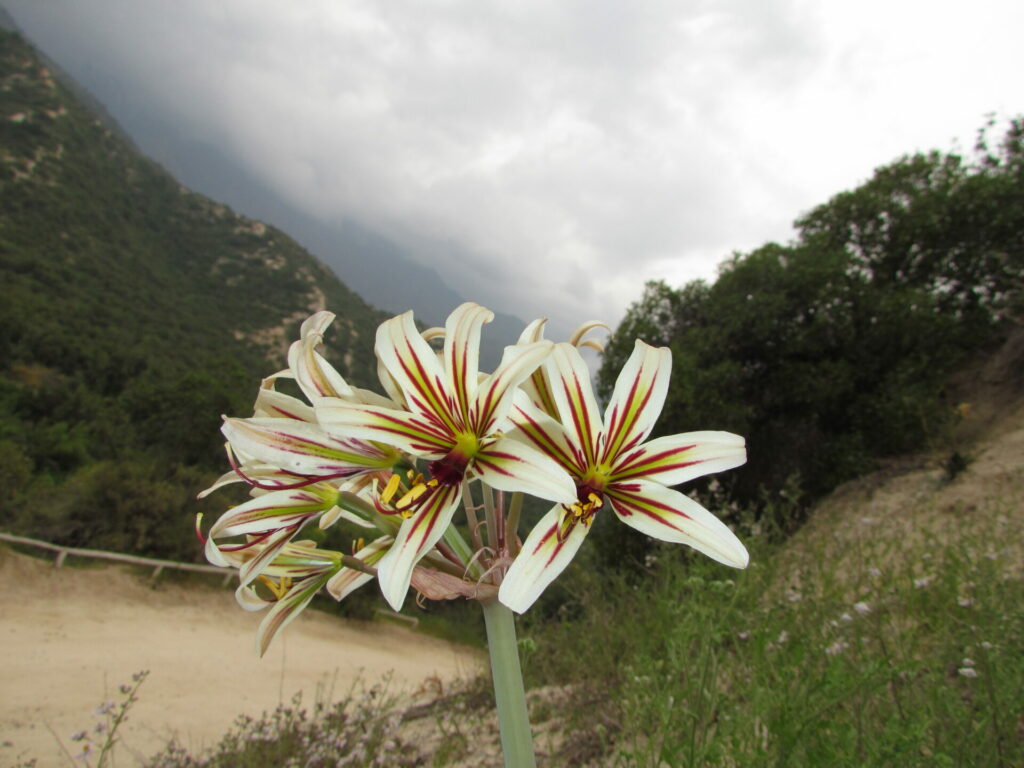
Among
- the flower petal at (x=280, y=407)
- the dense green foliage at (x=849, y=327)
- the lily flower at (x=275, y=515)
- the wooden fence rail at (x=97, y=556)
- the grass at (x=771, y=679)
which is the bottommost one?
the wooden fence rail at (x=97, y=556)

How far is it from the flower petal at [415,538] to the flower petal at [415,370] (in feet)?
0.42

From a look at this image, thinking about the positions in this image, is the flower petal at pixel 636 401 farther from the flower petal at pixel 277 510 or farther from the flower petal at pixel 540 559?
the flower petal at pixel 277 510

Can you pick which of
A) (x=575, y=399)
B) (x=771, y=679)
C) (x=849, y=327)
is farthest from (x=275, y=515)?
(x=849, y=327)

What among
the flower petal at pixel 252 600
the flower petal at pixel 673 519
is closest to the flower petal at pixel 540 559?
the flower petal at pixel 673 519

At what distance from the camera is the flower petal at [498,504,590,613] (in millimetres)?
847

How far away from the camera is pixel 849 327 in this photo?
564 inches

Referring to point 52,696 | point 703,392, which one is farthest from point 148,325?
point 703,392

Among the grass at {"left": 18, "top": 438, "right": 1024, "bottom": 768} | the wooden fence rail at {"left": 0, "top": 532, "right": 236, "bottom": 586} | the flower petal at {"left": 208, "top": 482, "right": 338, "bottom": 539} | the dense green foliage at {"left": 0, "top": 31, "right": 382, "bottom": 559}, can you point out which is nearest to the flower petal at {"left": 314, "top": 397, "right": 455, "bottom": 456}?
Result: the flower petal at {"left": 208, "top": 482, "right": 338, "bottom": 539}

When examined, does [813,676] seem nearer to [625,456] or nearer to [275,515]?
[625,456]

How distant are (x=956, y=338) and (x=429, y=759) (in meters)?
16.9

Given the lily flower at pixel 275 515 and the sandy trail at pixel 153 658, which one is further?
the sandy trail at pixel 153 658

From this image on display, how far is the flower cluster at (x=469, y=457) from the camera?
2.97 ft

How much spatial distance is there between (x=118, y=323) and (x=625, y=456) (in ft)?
155

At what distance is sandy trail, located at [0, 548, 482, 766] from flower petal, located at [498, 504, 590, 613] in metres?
6.98
